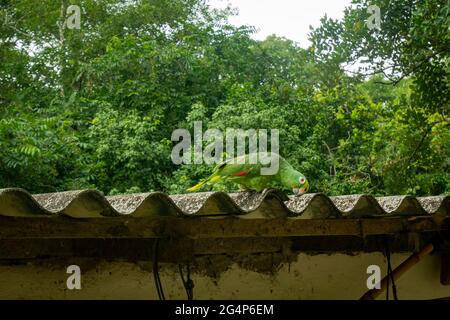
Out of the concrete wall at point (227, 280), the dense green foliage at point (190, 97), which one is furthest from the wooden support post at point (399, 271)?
the dense green foliage at point (190, 97)

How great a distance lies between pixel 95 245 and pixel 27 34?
12.4 m

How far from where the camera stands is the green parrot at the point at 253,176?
9.71ft

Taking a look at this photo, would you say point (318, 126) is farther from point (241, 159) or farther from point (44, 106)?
point (241, 159)

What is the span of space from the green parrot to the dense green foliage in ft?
11.2

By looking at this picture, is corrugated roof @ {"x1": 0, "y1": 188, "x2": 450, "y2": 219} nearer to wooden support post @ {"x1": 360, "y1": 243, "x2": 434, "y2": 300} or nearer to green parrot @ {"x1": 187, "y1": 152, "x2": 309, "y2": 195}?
green parrot @ {"x1": 187, "y1": 152, "x2": 309, "y2": 195}

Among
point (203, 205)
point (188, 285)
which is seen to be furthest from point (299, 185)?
point (203, 205)

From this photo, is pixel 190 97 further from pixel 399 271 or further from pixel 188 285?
pixel 188 285

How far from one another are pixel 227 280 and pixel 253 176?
47 centimetres

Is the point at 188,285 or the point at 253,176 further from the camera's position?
the point at 253,176

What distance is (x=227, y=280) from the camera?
298 centimetres

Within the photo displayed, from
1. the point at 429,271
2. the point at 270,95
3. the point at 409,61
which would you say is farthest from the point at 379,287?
the point at 270,95

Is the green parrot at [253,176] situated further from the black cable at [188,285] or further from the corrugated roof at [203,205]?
the black cable at [188,285]

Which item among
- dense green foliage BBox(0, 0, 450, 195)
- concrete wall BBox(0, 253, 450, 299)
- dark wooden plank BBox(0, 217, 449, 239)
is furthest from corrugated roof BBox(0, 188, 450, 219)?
dense green foliage BBox(0, 0, 450, 195)

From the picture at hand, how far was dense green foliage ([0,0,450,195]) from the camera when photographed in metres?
7.88
